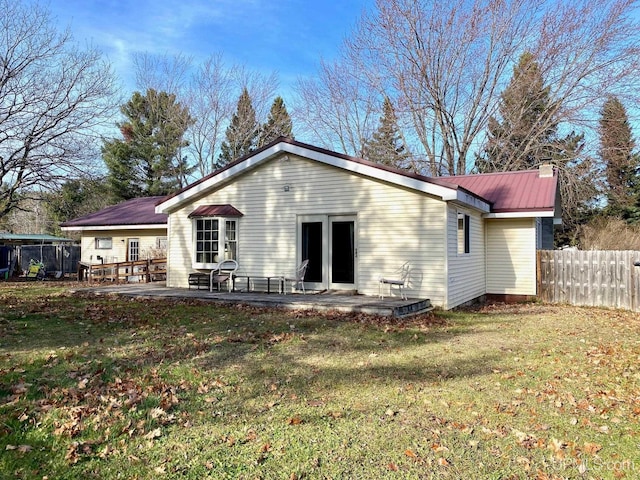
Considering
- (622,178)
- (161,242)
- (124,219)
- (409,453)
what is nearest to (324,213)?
(409,453)

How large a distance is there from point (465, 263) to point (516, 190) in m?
3.92

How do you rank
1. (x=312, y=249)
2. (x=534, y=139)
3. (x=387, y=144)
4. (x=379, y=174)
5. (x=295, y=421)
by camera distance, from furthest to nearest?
1. (x=387, y=144)
2. (x=534, y=139)
3. (x=312, y=249)
4. (x=379, y=174)
5. (x=295, y=421)

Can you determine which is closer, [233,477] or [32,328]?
[233,477]

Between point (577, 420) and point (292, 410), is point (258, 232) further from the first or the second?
point (577, 420)

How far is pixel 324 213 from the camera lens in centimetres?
1170

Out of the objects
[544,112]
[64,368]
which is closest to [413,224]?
[64,368]

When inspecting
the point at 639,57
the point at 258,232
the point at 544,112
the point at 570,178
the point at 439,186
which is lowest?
the point at 258,232

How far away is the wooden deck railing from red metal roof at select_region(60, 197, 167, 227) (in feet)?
6.00

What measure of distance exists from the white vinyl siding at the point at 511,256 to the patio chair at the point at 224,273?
7.66 meters

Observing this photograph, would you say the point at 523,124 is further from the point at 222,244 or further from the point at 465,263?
the point at 222,244

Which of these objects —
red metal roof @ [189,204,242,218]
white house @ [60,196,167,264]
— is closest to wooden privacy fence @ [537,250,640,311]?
red metal roof @ [189,204,242,218]

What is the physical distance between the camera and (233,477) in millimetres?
3025

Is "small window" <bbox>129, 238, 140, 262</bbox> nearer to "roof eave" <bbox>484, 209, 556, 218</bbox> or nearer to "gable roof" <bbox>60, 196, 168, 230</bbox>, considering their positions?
"gable roof" <bbox>60, 196, 168, 230</bbox>

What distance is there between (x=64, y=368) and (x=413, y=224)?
25.4ft
